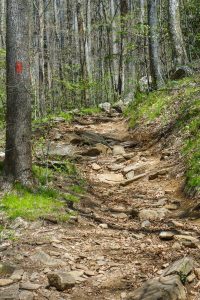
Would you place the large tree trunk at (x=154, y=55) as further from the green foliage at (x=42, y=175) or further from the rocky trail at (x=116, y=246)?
the green foliage at (x=42, y=175)

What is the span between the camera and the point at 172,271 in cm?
369

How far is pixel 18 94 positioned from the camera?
19.8 feet

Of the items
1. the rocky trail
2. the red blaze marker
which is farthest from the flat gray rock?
the red blaze marker

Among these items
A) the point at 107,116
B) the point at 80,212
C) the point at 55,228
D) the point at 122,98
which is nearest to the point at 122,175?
the point at 80,212

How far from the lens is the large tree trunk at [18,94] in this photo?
604 cm

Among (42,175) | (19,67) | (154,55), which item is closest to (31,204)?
(42,175)

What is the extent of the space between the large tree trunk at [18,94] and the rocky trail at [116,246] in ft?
3.88

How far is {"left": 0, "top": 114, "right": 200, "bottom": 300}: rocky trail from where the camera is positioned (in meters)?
3.70

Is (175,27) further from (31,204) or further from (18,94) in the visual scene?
(31,204)

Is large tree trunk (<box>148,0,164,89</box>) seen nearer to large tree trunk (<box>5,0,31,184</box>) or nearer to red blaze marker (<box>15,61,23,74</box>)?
large tree trunk (<box>5,0,31,184</box>)

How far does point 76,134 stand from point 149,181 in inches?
157

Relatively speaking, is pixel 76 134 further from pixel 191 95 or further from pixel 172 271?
pixel 172 271

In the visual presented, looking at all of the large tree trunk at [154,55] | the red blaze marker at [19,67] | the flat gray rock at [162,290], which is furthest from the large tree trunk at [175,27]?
the flat gray rock at [162,290]

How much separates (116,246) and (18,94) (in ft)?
8.80
